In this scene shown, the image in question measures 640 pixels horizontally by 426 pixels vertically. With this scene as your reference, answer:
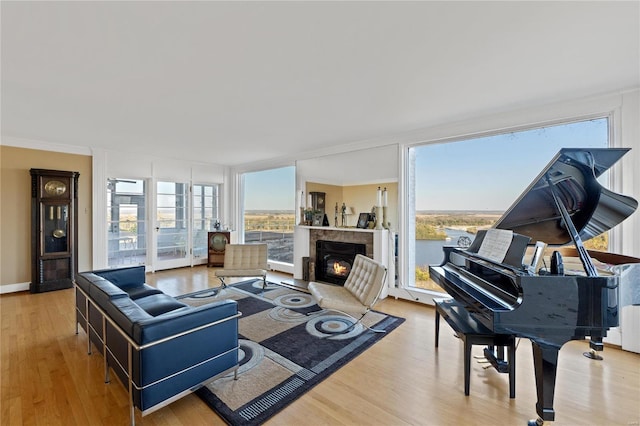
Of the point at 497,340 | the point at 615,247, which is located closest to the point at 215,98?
the point at 497,340

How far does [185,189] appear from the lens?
6730 millimetres

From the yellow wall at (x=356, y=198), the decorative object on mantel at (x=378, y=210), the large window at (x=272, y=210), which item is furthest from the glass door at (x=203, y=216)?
the decorative object on mantel at (x=378, y=210)

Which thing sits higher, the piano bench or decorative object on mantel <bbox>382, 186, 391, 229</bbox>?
decorative object on mantel <bbox>382, 186, 391, 229</bbox>

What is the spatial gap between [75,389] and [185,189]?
17.1 ft

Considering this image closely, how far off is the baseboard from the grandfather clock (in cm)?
19

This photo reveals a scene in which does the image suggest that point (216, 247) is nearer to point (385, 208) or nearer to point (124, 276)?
point (124, 276)

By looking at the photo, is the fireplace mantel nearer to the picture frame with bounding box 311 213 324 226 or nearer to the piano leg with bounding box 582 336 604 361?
the picture frame with bounding box 311 213 324 226

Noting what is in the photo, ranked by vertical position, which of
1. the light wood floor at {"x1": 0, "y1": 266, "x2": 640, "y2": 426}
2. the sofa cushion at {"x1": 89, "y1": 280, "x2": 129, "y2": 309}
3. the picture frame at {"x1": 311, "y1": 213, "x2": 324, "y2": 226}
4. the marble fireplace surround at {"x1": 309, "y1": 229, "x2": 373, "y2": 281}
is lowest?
the light wood floor at {"x1": 0, "y1": 266, "x2": 640, "y2": 426}

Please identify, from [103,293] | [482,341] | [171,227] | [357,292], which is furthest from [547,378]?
[171,227]

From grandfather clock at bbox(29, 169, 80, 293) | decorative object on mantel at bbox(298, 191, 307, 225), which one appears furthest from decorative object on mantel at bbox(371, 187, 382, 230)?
grandfather clock at bbox(29, 169, 80, 293)

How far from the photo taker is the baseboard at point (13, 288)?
4445mm

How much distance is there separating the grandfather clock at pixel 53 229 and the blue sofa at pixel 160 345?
3.26 m

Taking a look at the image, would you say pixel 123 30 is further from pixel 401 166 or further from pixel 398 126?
pixel 401 166

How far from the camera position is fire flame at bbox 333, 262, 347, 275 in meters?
4.93
